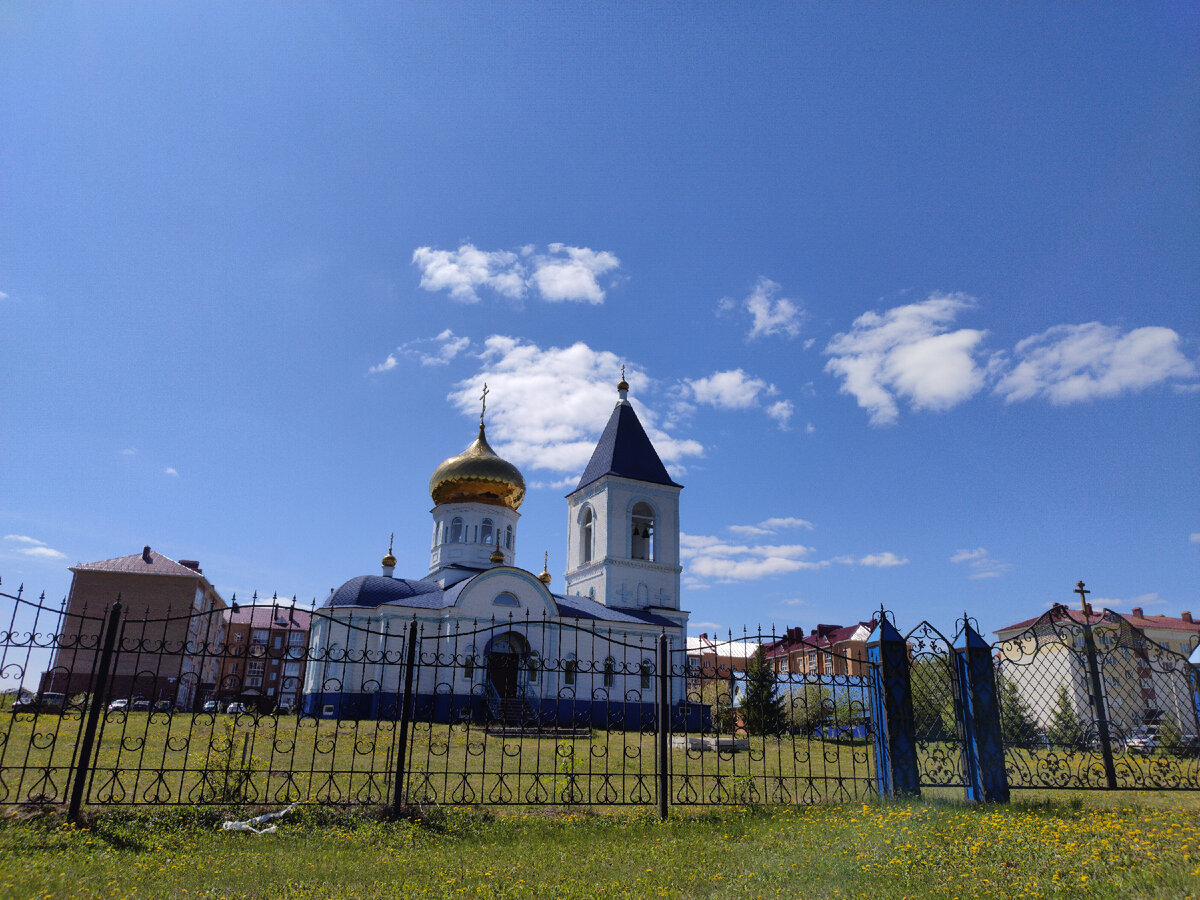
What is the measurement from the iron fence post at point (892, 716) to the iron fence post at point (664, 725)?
105 inches

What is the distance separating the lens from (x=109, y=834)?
678 centimetres

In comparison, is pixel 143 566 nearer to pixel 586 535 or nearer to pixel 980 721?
pixel 586 535

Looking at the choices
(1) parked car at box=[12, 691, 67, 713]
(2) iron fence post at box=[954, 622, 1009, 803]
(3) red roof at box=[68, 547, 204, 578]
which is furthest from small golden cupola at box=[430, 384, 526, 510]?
(2) iron fence post at box=[954, 622, 1009, 803]

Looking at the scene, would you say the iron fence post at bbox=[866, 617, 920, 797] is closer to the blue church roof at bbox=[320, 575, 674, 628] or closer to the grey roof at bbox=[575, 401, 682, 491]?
the blue church roof at bbox=[320, 575, 674, 628]

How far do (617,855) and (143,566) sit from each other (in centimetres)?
4358

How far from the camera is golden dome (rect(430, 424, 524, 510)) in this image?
33812mm

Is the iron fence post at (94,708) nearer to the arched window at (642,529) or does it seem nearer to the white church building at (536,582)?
the white church building at (536,582)

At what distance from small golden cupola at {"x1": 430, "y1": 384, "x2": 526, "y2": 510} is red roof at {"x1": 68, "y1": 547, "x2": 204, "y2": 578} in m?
17.9

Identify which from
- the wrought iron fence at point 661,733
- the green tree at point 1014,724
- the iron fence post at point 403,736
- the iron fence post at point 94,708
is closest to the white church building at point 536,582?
the wrought iron fence at point 661,733

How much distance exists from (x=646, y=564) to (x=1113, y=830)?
27698 mm

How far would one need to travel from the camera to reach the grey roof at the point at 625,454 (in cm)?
3581

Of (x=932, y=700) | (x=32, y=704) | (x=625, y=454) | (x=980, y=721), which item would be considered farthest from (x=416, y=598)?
(x=980, y=721)

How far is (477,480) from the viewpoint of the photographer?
111 feet

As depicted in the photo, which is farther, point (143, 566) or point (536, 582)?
point (143, 566)
